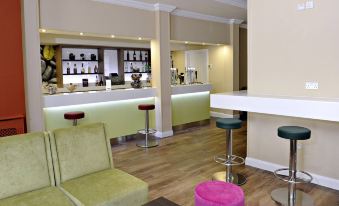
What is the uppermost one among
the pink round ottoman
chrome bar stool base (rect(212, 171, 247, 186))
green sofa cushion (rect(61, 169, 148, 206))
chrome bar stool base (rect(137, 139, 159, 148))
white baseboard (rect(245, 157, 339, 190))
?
the pink round ottoman

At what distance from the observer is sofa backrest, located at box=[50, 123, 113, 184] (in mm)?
2633

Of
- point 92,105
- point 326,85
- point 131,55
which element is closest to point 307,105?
point 326,85

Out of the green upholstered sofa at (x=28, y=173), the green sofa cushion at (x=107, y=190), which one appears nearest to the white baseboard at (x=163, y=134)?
the green sofa cushion at (x=107, y=190)

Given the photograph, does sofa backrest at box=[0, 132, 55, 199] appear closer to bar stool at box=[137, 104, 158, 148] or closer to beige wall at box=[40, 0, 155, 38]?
beige wall at box=[40, 0, 155, 38]

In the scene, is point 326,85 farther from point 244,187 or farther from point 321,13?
point 244,187

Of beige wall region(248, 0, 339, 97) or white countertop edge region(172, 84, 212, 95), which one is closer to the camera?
beige wall region(248, 0, 339, 97)

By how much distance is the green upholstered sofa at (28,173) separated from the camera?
2236mm

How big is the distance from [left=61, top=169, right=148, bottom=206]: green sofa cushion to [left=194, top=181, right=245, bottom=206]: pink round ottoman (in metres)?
0.75

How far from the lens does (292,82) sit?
3828 mm

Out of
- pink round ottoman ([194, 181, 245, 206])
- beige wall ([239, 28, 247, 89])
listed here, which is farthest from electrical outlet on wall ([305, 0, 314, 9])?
beige wall ([239, 28, 247, 89])

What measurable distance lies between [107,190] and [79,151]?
0.58 m

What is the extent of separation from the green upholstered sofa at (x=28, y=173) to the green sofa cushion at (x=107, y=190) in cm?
13

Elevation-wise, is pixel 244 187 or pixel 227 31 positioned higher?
pixel 227 31

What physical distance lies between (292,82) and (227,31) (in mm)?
4466
